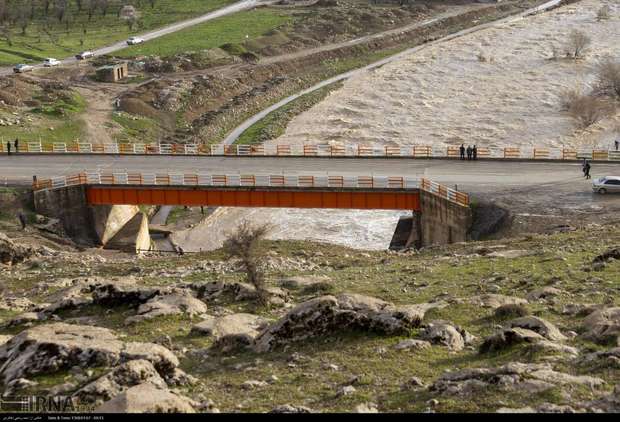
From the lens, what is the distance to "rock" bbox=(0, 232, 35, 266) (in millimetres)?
49656

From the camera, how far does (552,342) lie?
2498 centimetres

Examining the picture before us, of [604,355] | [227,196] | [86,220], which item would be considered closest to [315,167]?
[227,196]

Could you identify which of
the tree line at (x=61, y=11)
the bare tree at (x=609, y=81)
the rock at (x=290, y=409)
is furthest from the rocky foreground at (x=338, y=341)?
the tree line at (x=61, y=11)

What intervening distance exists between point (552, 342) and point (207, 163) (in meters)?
42.8

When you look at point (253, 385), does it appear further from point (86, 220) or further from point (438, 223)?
point (86, 220)

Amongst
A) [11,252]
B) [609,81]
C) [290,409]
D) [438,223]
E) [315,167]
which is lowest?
[11,252]

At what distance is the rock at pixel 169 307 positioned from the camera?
30.7 m

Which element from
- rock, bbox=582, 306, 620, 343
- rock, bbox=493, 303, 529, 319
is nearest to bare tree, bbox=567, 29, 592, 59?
rock, bbox=493, 303, 529, 319

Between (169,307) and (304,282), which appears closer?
(169,307)

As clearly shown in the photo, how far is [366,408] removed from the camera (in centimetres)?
2064

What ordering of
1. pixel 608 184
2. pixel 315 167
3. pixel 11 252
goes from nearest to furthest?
pixel 11 252, pixel 608 184, pixel 315 167

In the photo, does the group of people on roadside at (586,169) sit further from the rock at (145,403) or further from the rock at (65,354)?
the rock at (145,403)

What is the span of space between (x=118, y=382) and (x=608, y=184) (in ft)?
129
